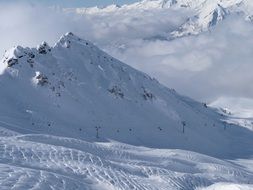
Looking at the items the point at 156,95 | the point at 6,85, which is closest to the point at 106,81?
the point at 156,95

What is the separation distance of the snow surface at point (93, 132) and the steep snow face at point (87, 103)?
1.13 feet

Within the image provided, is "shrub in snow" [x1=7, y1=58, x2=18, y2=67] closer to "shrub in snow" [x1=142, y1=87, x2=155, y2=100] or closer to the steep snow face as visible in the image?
the steep snow face

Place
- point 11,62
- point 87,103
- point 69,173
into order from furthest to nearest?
point 87,103, point 11,62, point 69,173

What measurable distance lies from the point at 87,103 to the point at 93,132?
17.3 meters

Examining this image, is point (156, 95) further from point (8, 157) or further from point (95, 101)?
point (8, 157)

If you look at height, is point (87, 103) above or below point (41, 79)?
below

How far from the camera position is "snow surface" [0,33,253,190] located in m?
71.1

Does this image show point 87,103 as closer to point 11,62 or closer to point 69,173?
point 11,62

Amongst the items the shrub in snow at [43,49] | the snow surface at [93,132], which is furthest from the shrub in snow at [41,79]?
the shrub in snow at [43,49]

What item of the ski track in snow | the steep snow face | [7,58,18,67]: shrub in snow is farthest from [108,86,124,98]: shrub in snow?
the ski track in snow

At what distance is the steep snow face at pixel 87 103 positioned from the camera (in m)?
148

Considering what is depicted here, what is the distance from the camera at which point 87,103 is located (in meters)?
167

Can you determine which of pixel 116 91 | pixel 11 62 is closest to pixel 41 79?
pixel 11 62

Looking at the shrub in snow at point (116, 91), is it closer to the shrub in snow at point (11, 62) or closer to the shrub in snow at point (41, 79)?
the shrub in snow at point (41, 79)
